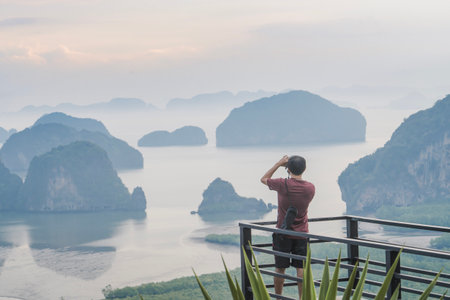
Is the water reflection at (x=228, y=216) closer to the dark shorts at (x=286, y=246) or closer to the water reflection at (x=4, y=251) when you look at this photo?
the water reflection at (x=4, y=251)

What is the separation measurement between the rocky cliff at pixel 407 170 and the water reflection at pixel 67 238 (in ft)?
135

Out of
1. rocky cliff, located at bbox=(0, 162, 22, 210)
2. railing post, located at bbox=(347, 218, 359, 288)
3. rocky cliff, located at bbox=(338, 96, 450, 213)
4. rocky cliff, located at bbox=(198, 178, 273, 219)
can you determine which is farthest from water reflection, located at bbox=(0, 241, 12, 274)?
railing post, located at bbox=(347, 218, 359, 288)

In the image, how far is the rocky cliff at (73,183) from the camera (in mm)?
138500

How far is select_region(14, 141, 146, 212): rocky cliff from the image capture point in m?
138

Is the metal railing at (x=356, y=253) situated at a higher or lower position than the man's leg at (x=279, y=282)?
higher

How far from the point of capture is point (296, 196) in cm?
477

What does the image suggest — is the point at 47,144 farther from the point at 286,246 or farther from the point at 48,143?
the point at 286,246

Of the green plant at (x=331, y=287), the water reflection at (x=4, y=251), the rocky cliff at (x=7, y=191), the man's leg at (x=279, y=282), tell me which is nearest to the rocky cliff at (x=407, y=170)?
the water reflection at (x=4, y=251)

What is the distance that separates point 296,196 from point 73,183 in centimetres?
14303

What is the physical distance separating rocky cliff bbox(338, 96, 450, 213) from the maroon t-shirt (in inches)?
5199

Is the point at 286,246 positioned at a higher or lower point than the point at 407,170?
higher

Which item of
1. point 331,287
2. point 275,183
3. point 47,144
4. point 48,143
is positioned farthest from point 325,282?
point 48,143

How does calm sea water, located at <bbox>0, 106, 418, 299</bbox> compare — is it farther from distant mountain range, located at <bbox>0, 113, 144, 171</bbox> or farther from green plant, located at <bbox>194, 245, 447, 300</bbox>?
green plant, located at <bbox>194, 245, 447, 300</bbox>

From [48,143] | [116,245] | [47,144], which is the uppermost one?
[48,143]
